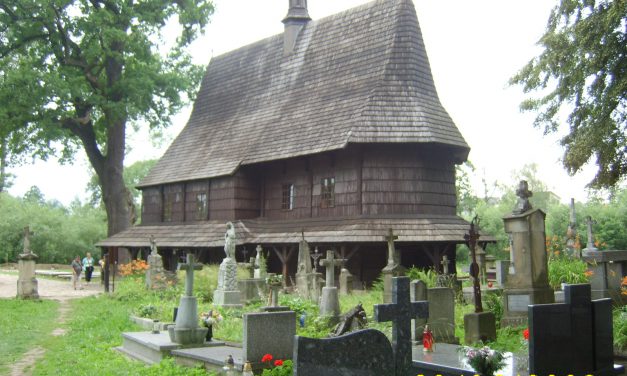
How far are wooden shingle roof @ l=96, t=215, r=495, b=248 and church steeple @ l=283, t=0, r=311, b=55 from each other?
27.3ft

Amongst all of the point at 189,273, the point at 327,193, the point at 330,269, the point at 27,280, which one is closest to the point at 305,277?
the point at 330,269

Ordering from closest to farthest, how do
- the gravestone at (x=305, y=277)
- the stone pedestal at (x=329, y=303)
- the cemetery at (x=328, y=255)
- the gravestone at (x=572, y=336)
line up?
the gravestone at (x=572, y=336) < the cemetery at (x=328, y=255) < the stone pedestal at (x=329, y=303) < the gravestone at (x=305, y=277)

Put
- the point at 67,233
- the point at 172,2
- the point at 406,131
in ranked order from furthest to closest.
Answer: the point at 67,233, the point at 172,2, the point at 406,131

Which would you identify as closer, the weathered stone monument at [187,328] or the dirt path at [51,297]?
the weathered stone monument at [187,328]

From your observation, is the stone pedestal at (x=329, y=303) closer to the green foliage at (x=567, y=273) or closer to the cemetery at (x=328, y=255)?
the cemetery at (x=328, y=255)

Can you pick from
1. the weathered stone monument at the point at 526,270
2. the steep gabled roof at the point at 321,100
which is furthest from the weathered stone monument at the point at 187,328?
the steep gabled roof at the point at 321,100

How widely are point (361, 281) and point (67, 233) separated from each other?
116 ft

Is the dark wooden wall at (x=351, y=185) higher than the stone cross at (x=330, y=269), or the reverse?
the dark wooden wall at (x=351, y=185)

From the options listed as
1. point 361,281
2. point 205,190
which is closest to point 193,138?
point 205,190

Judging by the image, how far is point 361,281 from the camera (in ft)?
69.7

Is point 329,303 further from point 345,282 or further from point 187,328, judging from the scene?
point 345,282

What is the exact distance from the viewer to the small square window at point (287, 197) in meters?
24.1

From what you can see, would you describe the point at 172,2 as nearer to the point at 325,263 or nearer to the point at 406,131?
the point at 406,131

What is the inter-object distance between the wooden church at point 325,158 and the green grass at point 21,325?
22.0 feet
